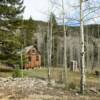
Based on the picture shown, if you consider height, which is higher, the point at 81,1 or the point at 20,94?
the point at 81,1

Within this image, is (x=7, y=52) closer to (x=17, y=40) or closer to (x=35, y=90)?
(x=17, y=40)

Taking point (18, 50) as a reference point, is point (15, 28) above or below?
above

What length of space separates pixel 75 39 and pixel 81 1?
5695cm

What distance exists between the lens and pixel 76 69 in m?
56.9

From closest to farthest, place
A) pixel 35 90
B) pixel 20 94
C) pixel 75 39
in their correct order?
pixel 20 94
pixel 35 90
pixel 75 39

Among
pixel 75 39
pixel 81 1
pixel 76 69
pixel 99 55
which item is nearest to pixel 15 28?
pixel 81 1

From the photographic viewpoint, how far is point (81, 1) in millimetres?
18141

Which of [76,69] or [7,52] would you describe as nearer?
[7,52]

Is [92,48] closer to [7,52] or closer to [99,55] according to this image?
[99,55]

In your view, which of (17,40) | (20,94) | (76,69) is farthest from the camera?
(76,69)

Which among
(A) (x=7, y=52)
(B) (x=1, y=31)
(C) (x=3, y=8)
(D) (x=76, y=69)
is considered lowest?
(D) (x=76, y=69)

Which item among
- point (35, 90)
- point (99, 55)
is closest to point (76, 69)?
point (99, 55)

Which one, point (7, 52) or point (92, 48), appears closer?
point (7, 52)

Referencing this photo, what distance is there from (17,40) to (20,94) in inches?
695
